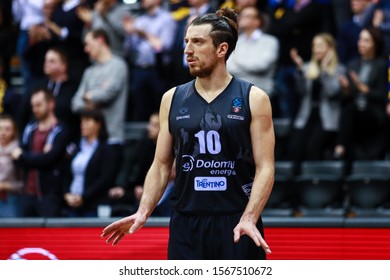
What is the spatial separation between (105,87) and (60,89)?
668 millimetres

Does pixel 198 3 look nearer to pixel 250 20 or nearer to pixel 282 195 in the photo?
pixel 250 20

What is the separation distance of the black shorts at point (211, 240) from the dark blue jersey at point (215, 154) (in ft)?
0.18

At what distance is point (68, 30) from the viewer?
1265 centimetres

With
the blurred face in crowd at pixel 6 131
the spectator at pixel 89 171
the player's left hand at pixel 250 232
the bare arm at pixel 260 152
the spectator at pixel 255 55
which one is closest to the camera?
the player's left hand at pixel 250 232

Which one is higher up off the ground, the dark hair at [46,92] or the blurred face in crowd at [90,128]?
the dark hair at [46,92]

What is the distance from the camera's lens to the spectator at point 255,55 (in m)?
11.0

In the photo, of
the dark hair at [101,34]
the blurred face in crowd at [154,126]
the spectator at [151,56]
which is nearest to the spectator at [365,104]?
the blurred face in crowd at [154,126]

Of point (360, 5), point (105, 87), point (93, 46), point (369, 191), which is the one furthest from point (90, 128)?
point (360, 5)

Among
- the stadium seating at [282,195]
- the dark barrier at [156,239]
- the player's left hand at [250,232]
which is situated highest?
the player's left hand at [250,232]

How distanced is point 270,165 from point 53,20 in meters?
7.71

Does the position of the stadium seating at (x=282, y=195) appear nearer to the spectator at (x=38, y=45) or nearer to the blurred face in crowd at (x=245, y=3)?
the blurred face in crowd at (x=245, y=3)

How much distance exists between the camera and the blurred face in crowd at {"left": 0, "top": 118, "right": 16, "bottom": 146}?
10555 millimetres

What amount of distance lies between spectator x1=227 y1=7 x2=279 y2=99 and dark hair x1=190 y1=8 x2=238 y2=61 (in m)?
5.20

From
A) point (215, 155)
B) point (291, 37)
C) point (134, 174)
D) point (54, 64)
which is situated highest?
point (291, 37)
